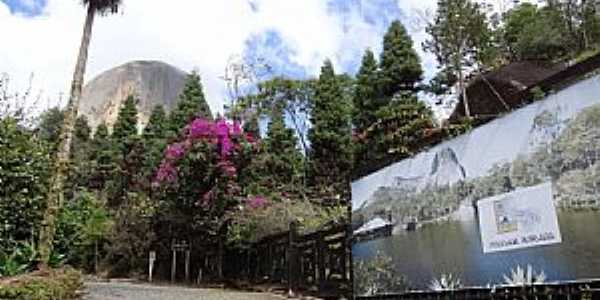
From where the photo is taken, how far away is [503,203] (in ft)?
22.1

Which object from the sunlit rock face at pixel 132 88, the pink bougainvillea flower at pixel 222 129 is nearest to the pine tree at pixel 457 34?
the pink bougainvillea flower at pixel 222 129

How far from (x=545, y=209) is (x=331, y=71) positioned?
2141 centimetres

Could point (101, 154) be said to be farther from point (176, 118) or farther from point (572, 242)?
point (572, 242)

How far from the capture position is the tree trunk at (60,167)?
1363cm

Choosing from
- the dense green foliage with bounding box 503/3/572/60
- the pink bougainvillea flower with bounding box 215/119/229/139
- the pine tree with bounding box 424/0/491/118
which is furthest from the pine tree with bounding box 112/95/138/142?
the dense green foliage with bounding box 503/3/572/60

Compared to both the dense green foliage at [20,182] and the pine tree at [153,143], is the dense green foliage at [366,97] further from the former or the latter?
the dense green foliage at [20,182]

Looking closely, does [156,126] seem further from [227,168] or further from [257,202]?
[257,202]

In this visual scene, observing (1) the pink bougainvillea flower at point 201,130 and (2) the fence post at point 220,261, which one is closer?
(2) the fence post at point 220,261

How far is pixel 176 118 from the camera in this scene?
30406 mm

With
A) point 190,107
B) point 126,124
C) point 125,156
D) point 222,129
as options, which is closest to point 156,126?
point 125,156

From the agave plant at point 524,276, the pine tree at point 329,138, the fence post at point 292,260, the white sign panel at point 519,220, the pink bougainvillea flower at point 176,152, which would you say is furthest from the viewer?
the pine tree at point 329,138

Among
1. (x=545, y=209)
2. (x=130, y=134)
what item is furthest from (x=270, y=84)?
(x=545, y=209)

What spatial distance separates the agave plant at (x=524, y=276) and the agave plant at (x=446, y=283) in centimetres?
89

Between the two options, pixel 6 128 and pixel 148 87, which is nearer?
pixel 6 128
